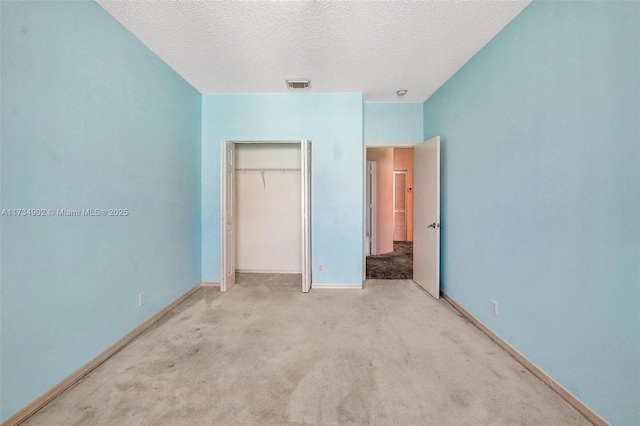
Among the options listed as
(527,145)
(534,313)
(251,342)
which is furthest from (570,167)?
(251,342)

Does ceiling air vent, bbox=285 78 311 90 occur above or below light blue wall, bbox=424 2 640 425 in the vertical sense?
above

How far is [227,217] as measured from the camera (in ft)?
12.0

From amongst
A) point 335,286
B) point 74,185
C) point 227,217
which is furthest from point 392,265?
point 74,185

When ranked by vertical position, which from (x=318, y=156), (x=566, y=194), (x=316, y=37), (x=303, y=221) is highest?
(x=316, y=37)

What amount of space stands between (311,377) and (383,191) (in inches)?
189

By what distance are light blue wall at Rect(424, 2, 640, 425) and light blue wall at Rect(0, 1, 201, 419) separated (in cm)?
323

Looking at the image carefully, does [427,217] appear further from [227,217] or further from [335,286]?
[227,217]

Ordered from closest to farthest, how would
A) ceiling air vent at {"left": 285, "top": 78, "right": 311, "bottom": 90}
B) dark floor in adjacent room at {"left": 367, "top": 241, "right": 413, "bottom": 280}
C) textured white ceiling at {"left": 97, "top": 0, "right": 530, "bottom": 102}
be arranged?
textured white ceiling at {"left": 97, "top": 0, "right": 530, "bottom": 102} < ceiling air vent at {"left": 285, "top": 78, "right": 311, "bottom": 90} < dark floor in adjacent room at {"left": 367, "top": 241, "right": 413, "bottom": 280}

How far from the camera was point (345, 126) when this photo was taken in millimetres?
3672

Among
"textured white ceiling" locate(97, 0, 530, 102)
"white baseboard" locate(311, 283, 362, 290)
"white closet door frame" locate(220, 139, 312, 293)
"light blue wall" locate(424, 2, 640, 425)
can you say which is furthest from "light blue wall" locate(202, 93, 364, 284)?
"light blue wall" locate(424, 2, 640, 425)

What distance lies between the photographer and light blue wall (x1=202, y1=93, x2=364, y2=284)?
3674 millimetres

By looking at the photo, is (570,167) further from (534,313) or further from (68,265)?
(68,265)

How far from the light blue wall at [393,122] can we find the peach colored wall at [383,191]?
74.0 inches

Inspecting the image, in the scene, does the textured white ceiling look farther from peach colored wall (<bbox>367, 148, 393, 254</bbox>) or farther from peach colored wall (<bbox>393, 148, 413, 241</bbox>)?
peach colored wall (<bbox>393, 148, 413, 241</bbox>)
